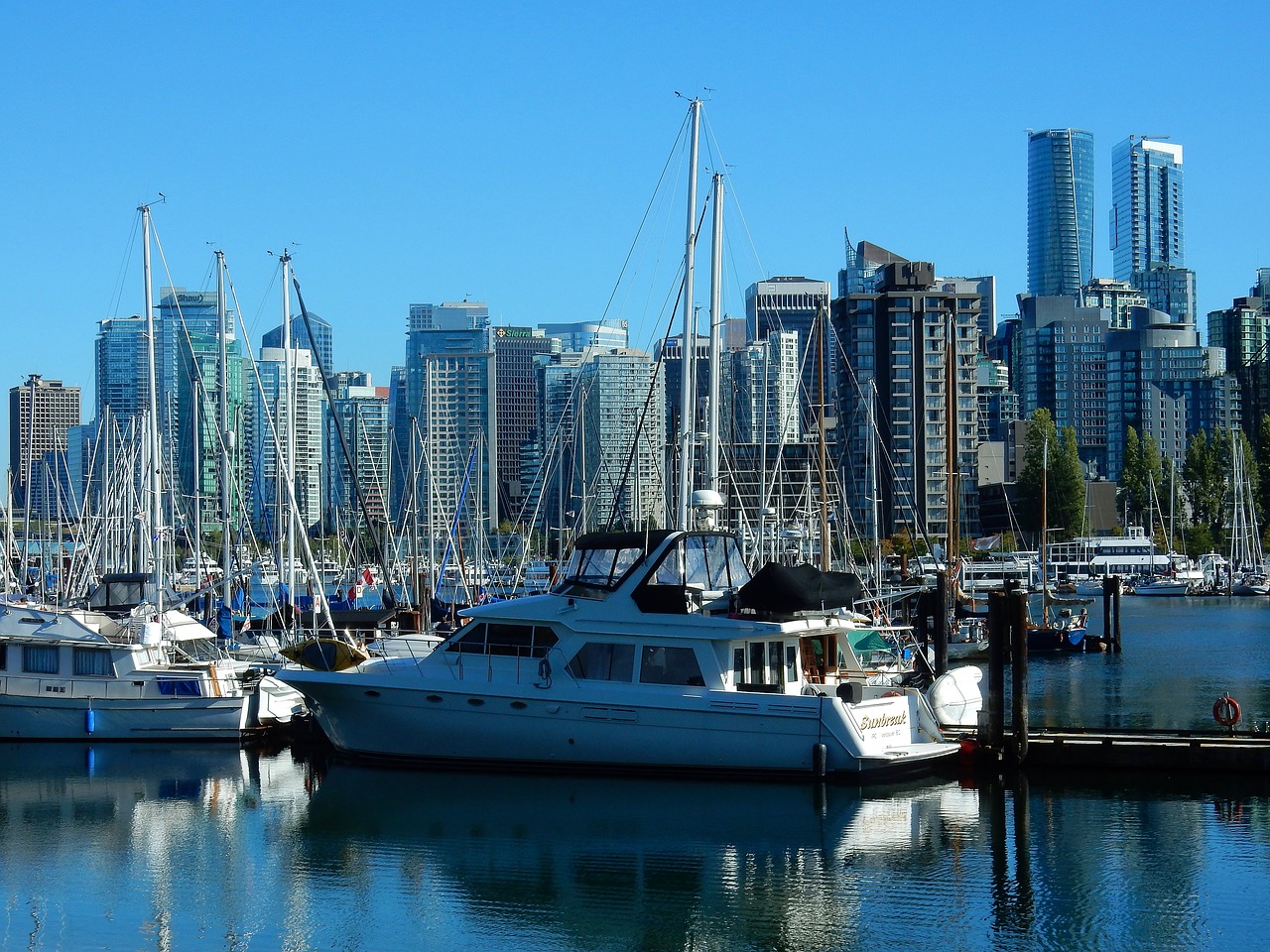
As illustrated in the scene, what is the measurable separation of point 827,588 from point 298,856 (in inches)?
390

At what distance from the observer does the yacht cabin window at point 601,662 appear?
2719cm

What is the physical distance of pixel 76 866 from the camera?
22.6m

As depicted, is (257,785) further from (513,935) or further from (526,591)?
(526,591)

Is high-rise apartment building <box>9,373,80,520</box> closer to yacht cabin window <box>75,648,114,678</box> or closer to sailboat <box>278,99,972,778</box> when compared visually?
yacht cabin window <box>75,648,114,678</box>

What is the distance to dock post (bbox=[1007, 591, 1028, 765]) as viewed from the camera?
27.0 meters

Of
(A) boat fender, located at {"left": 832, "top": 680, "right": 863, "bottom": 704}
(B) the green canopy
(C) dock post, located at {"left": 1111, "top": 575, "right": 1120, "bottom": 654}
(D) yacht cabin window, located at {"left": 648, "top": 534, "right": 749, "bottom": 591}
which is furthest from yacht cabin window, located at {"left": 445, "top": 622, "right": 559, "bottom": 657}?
(C) dock post, located at {"left": 1111, "top": 575, "right": 1120, "bottom": 654}

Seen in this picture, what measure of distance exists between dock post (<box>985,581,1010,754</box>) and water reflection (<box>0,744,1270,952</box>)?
3.42 feet

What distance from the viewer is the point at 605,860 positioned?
22.8 meters

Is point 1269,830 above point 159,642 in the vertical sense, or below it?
below

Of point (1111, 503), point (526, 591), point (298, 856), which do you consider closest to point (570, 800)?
point (298, 856)

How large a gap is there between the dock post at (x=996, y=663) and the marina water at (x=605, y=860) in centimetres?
91

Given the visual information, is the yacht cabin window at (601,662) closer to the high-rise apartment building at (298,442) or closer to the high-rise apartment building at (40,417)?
the high-rise apartment building at (298,442)

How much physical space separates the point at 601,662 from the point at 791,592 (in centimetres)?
350

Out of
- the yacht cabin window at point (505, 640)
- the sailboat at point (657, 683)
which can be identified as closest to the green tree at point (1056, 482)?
the sailboat at point (657, 683)
